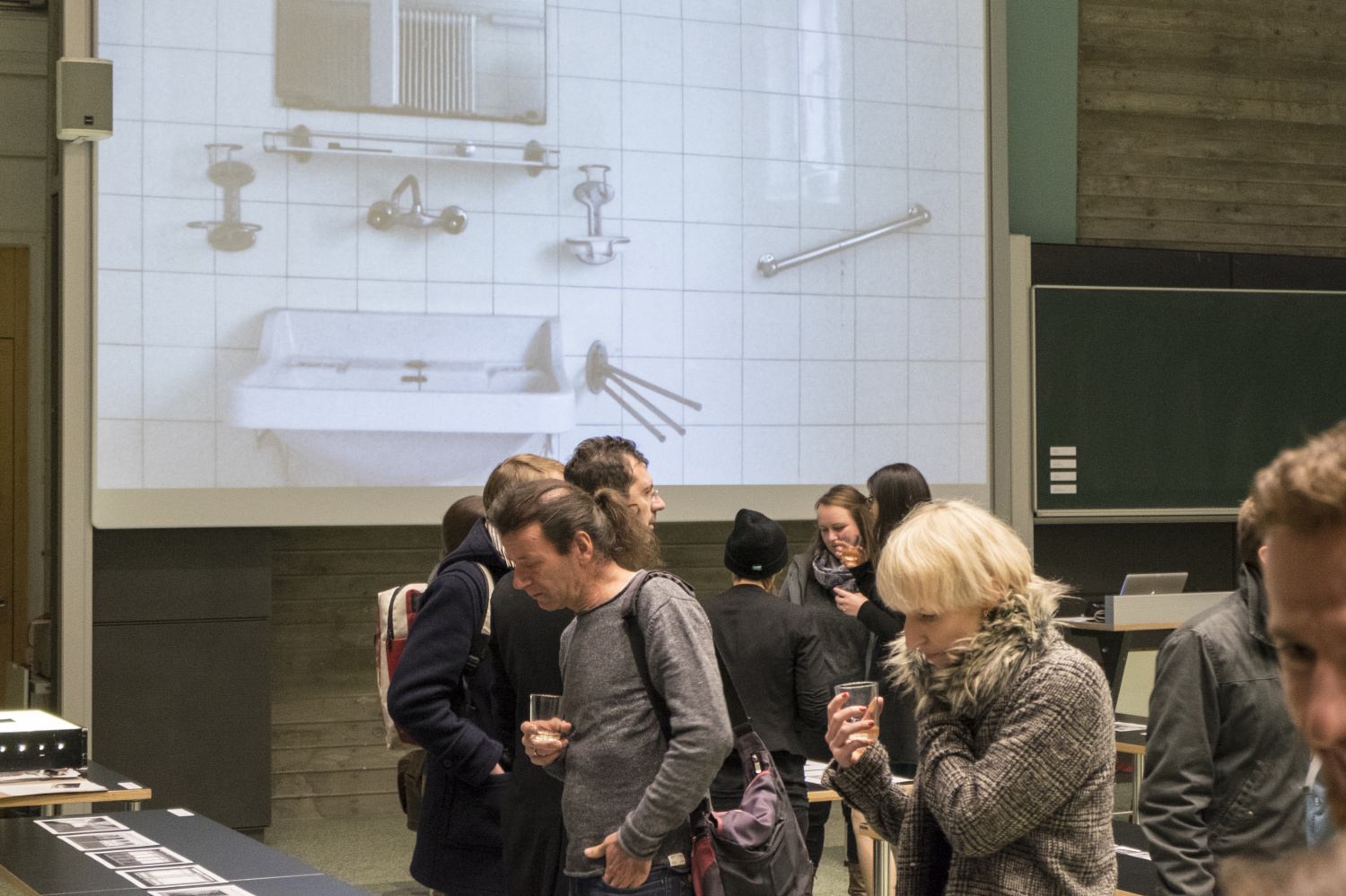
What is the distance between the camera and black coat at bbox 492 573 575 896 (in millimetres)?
2340

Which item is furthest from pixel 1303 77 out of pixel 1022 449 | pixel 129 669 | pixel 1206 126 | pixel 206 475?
pixel 129 669

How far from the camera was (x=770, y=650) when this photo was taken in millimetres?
3227

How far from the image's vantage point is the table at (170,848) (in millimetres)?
2418

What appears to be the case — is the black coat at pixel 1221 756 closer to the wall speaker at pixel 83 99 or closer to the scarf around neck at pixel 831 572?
the scarf around neck at pixel 831 572

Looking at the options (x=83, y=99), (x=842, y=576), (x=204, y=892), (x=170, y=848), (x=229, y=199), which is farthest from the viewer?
(x=229, y=199)

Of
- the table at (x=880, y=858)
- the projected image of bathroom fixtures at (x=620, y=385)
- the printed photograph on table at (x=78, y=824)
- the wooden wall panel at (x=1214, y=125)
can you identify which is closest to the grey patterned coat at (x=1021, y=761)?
the table at (x=880, y=858)

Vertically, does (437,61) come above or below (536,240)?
above

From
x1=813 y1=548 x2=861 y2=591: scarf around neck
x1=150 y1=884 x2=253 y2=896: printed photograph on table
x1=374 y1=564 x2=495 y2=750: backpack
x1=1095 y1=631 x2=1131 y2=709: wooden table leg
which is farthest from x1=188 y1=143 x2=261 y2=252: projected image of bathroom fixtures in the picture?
x1=1095 y1=631 x2=1131 y2=709: wooden table leg

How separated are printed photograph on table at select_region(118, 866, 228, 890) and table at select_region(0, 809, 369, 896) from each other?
0.7 inches

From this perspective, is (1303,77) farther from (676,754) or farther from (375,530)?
(676,754)

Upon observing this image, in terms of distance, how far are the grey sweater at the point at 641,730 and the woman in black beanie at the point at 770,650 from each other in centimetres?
105

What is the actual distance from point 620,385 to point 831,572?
179 centimetres

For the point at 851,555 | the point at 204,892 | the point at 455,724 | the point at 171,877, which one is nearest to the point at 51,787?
the point at 171,877

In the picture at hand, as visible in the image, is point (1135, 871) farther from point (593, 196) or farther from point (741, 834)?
point (593, 196)
